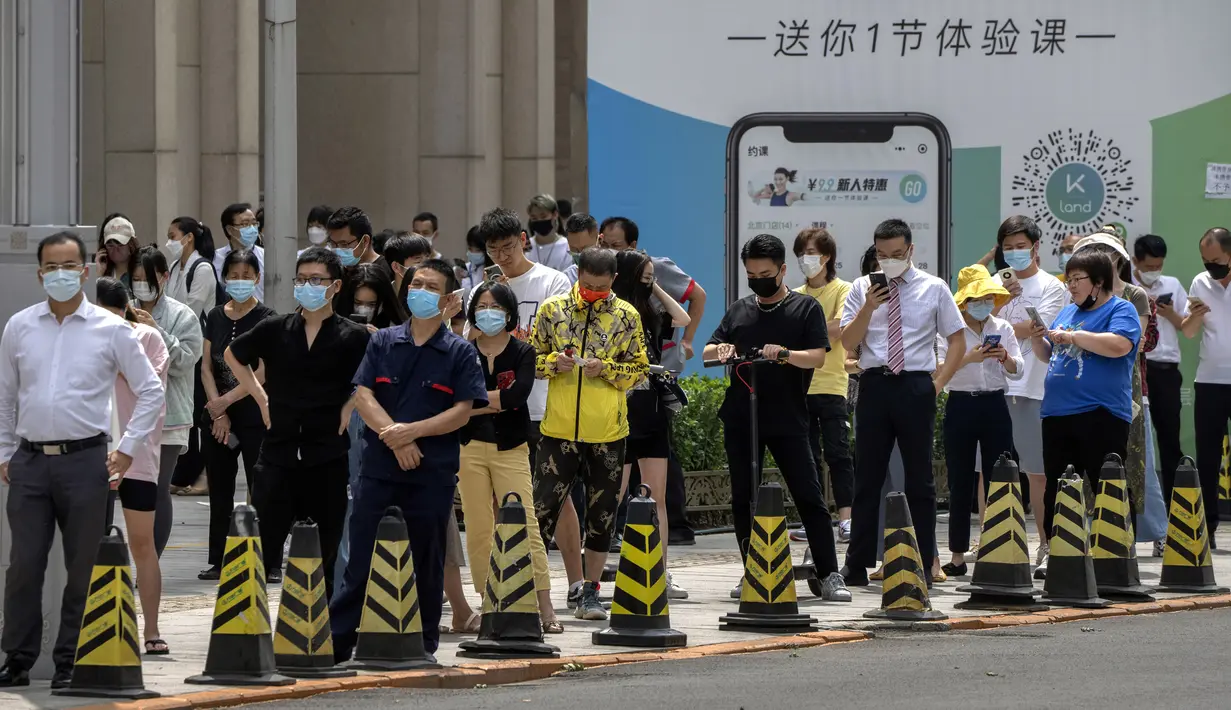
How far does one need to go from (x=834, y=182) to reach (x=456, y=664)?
6547 mm

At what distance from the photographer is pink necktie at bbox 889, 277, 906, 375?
1274 centimetres

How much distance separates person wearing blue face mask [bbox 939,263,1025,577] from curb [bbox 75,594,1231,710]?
1.60 meters

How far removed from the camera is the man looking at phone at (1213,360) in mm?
15141

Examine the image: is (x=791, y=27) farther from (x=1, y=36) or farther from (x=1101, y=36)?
(x=1, y=36)

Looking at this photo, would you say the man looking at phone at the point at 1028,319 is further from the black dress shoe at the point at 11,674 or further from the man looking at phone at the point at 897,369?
the black dress shoe at the point at 11,674

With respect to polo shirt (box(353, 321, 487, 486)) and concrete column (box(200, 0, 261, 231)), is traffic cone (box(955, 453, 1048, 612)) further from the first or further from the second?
concrete column (box(200, 0, 261, 231))

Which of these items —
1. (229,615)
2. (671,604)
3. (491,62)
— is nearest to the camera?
(229,615)

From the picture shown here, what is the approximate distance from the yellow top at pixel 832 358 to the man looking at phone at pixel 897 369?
3.85ft

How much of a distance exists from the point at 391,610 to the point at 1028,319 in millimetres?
5368

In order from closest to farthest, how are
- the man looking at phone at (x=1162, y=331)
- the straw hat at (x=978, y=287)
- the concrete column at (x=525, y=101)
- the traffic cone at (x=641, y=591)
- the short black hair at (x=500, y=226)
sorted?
the traffic cone at (x=641, y=591) → the short black hair at (x=500, y=226) → the straw hat at (x=978, y=287) → the man looking at phone at (x=1162, y=331) → the concrete column at (x=525, y=101)

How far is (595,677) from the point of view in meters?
9.80

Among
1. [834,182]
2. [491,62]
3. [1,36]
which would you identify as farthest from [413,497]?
[491,62]

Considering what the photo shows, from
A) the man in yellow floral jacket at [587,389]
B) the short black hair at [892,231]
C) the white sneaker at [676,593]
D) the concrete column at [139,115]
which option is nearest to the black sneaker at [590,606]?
the man in yellow floral jacket at [587,389]

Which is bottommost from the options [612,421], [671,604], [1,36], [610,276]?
[671,604]
